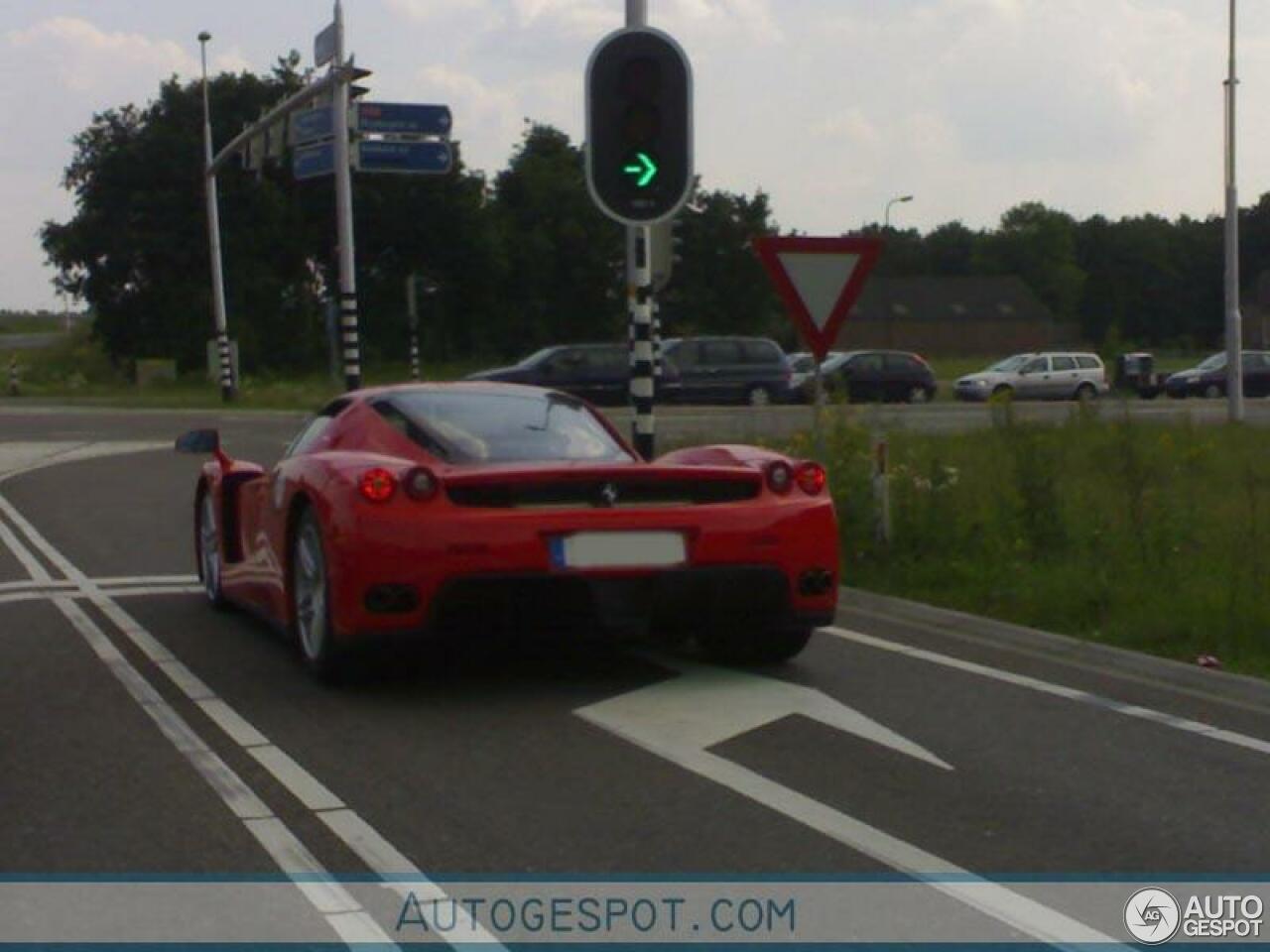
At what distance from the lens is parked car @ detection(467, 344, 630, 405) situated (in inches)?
1734

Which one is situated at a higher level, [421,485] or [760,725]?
[421,485]

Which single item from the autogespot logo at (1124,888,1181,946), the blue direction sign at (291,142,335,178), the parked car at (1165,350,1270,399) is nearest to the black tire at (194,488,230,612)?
the autogespot logo at (1124,888,1181,946)

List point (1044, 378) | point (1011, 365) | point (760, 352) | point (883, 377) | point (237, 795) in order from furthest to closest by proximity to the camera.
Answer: point (1011, 365), point (1044, 378), point (883, 377), point (760, 352), point (237, 795)

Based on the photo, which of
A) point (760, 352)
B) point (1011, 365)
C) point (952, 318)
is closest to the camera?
point (760, 352)

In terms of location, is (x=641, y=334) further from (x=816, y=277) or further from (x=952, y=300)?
(x=952, y=300)

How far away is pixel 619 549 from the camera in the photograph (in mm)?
8195

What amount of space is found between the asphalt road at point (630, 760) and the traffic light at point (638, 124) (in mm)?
4392

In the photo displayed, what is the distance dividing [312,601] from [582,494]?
4.56 ft

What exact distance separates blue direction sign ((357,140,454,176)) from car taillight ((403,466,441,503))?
27790mm

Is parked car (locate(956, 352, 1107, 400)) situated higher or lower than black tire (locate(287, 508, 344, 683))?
lower

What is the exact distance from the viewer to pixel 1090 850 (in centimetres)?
593

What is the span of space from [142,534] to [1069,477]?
7.73m

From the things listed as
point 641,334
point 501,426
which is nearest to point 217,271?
point 641,334

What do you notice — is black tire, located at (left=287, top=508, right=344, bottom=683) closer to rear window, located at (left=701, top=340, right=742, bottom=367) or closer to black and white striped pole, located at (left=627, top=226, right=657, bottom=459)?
black and white striped pole, located at (left=627, top=226, right=657, bottom=459)
